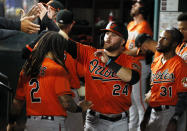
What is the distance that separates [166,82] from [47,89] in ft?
5.07

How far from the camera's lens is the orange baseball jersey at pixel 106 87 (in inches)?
146

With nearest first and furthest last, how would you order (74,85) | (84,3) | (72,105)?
1. (72,105)
2. (74,85)
3. (84,3)

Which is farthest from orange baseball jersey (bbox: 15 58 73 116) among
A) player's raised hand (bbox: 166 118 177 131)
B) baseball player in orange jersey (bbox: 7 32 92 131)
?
player's raised hand (bbox: 166 118 177 131)

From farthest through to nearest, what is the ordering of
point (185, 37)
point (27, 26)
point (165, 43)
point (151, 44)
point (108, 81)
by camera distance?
1. point (151, 44)
2. point (185, 37)
3. point (165, 43)
4. point (108, 81)
5. point (27, 26)

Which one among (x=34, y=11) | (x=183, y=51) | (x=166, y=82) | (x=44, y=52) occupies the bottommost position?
(x=166, y=82)

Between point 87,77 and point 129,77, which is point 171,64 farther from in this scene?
point 87,77

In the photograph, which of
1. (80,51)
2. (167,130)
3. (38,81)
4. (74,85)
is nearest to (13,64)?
(74,85)

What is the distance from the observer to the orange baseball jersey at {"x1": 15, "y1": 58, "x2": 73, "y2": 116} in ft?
10.6

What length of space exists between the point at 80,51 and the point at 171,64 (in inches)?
44.0

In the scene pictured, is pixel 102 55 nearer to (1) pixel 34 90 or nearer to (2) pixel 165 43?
(1) pixel 34 90

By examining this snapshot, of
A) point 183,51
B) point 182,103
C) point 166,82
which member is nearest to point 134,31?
point 183,51

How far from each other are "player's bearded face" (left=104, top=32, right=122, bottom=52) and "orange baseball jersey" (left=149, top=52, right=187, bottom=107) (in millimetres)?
681

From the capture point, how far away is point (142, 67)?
6.02 m

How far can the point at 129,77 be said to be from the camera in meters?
3.60
